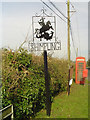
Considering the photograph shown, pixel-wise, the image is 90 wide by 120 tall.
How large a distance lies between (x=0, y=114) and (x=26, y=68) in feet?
6.18

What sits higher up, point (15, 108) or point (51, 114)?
point (15, 108)

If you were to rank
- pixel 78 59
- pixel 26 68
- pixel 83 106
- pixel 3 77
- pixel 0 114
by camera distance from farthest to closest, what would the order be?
pixel 78 59 < pixel 83 106 < pixel 26 68 < pixel 3 77 < pixel 0 114

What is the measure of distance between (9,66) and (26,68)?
653 mm

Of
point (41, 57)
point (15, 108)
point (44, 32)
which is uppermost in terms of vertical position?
point (44, 32)

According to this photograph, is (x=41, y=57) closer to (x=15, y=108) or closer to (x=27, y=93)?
(x=27, y=93)

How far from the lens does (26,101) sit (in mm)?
4828

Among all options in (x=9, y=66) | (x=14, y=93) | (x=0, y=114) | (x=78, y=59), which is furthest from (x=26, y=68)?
(x=78, y=59)

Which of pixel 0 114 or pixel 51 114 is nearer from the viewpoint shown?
pixel 0 114

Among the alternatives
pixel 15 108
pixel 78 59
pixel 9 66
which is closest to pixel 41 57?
pixel 9 66

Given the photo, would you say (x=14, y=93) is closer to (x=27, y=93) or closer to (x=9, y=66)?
(x=27, y=93)

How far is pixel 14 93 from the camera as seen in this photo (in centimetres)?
454

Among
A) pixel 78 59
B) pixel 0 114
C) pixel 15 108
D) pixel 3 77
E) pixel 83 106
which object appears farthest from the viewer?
pixel 78 59

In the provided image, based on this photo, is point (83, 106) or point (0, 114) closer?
point (0, 114)

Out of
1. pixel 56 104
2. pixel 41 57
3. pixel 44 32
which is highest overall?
pixel 44 32
